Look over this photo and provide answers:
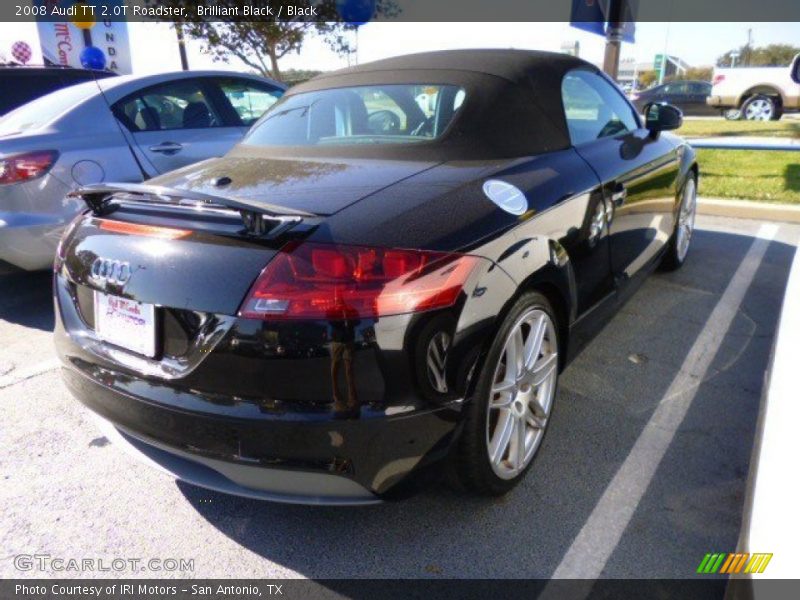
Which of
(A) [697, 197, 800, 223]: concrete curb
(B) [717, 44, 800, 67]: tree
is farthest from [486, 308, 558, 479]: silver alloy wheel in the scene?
(B) [717, 44, 800, 67]: tree

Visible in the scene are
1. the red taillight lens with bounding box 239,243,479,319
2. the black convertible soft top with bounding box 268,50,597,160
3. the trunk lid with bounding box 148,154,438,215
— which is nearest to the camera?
the red taillight lens with bounding box 239,243,479,319

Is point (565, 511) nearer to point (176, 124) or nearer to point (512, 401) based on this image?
point (512, 401)

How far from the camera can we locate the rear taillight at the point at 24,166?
3885 millimetres

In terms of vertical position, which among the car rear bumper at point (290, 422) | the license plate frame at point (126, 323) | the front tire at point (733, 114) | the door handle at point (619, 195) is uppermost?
the door handle at point (619, 195)

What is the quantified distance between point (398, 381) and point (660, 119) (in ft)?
10.00

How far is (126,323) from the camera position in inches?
78.7

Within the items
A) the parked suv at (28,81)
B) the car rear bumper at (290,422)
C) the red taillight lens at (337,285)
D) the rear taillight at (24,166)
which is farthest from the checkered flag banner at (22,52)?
the red taillight lens at (337,285)

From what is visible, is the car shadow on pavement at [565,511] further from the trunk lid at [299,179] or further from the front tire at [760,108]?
the front tire at [760,108]

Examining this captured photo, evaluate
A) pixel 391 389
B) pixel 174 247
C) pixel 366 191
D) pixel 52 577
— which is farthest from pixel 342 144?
pixel 52 577

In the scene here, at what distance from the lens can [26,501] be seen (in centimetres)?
242

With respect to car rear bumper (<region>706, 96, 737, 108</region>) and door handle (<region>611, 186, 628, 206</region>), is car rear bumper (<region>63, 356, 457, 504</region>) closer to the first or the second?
door handle (<region>611, 186, 628, 206</region>)

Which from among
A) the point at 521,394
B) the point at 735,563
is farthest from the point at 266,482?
the point at 735,563

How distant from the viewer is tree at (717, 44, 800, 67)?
6475cm

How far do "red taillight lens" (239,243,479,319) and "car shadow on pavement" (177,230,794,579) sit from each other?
92 centimetres
